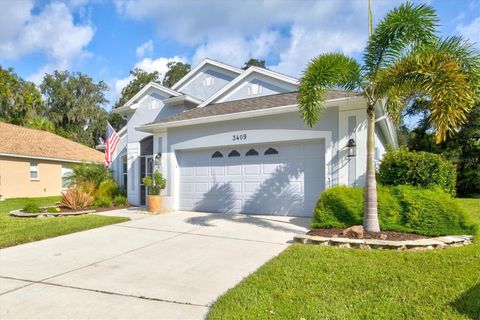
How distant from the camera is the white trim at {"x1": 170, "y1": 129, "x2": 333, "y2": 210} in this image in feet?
29.8

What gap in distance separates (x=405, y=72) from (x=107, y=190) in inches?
532

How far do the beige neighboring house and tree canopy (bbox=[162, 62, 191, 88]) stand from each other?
52.8 feet

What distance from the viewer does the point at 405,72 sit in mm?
6180

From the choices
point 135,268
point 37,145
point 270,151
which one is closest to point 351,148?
point 270,151

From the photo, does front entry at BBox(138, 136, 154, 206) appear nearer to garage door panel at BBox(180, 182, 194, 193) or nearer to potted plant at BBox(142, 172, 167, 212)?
potted plant at BBox(142, 172, 167, 212)

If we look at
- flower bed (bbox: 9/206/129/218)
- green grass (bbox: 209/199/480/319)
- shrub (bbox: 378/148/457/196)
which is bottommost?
green grass (bbox: 209/199/480/319)

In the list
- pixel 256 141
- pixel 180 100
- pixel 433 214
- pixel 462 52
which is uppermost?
pixel 180 100

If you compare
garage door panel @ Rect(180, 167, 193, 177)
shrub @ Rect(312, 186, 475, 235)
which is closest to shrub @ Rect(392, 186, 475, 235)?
shrub @ Rect(312, 186, 475, 235)

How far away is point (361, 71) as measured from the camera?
6.97 meters

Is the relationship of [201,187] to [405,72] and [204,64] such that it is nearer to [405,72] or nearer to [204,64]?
[204,64]

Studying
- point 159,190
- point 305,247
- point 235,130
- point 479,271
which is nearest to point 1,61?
point 159,190

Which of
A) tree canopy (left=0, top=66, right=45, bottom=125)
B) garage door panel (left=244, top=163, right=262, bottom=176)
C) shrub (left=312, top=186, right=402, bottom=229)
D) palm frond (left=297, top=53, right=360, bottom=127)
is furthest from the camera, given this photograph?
tree canopy (left=0, top=66, right=45, bottom=125)

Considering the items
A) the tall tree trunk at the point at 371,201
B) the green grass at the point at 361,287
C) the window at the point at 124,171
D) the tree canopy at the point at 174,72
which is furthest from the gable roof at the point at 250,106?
the tree canopy at the point at 174,72

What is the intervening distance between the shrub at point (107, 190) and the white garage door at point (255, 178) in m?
4.67
